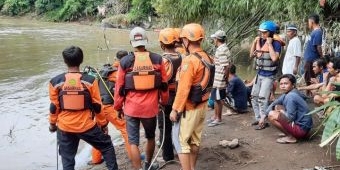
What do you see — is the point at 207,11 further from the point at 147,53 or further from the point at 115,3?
the point at 115,3

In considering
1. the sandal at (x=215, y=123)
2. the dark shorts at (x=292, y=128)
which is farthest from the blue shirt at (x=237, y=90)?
the dark shorts at (x=292, y=128)

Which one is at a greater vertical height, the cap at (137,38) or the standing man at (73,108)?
the cap at (137,38)

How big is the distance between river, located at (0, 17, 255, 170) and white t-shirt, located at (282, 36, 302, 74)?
3196mm

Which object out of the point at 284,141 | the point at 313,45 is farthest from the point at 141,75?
the point at 313,45

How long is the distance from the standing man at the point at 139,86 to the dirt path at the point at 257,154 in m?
0.85

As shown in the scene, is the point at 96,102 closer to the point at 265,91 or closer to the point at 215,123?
the point at 265,91

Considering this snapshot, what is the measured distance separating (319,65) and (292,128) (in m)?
2.19

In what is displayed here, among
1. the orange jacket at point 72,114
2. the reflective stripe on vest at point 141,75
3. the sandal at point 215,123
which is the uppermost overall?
the reflective stripe on vest at point 141,75

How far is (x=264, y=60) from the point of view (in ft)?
22.4

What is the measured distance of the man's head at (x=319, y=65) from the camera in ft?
25.6

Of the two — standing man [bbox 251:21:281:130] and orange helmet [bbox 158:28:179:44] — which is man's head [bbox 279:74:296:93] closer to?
standing man [bbox 251:21:281:130]

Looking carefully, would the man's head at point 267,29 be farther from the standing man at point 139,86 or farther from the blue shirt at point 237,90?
the standing man at point 139,86

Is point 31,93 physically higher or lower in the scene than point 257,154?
lower

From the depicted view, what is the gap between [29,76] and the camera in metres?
15.7
